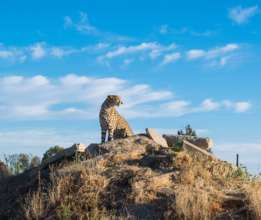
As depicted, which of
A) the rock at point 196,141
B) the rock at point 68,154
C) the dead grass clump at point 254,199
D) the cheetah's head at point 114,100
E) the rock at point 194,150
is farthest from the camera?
the cheetah's head at point 114,100

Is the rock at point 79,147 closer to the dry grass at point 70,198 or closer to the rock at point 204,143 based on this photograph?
the dry grass at point 70,198

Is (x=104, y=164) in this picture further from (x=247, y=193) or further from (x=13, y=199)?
(x=247, y=193)

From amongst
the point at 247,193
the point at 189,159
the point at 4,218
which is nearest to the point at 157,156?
the point at 189,159

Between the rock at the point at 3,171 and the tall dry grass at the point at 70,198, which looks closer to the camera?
the tall dry grass at the point at 70,198

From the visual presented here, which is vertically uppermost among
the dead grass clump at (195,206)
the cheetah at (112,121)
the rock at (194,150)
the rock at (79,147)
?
the cheetah at (112,121)

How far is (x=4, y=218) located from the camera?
13.7 m

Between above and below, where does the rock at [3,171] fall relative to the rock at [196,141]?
below

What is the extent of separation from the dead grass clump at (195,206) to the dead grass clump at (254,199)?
611 mm

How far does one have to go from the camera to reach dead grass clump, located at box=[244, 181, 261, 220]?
38.9 ft

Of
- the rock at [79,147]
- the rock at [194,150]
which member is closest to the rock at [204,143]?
the rock at [194,150]

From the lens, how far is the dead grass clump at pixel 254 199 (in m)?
11.9

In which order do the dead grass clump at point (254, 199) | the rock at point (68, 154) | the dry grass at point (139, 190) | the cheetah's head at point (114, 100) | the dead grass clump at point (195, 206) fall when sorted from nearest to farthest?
the dead grass clump at point (254, 199), the dead grass clump at point (195, 206), the dry grass at point (139, 190), the rock at point (68, 154), the cheetah's head at point (114, 100)

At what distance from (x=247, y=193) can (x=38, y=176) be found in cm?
478

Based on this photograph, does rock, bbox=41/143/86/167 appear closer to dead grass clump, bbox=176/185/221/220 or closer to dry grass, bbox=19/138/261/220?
dry grass, bbox=19/138/261/220
